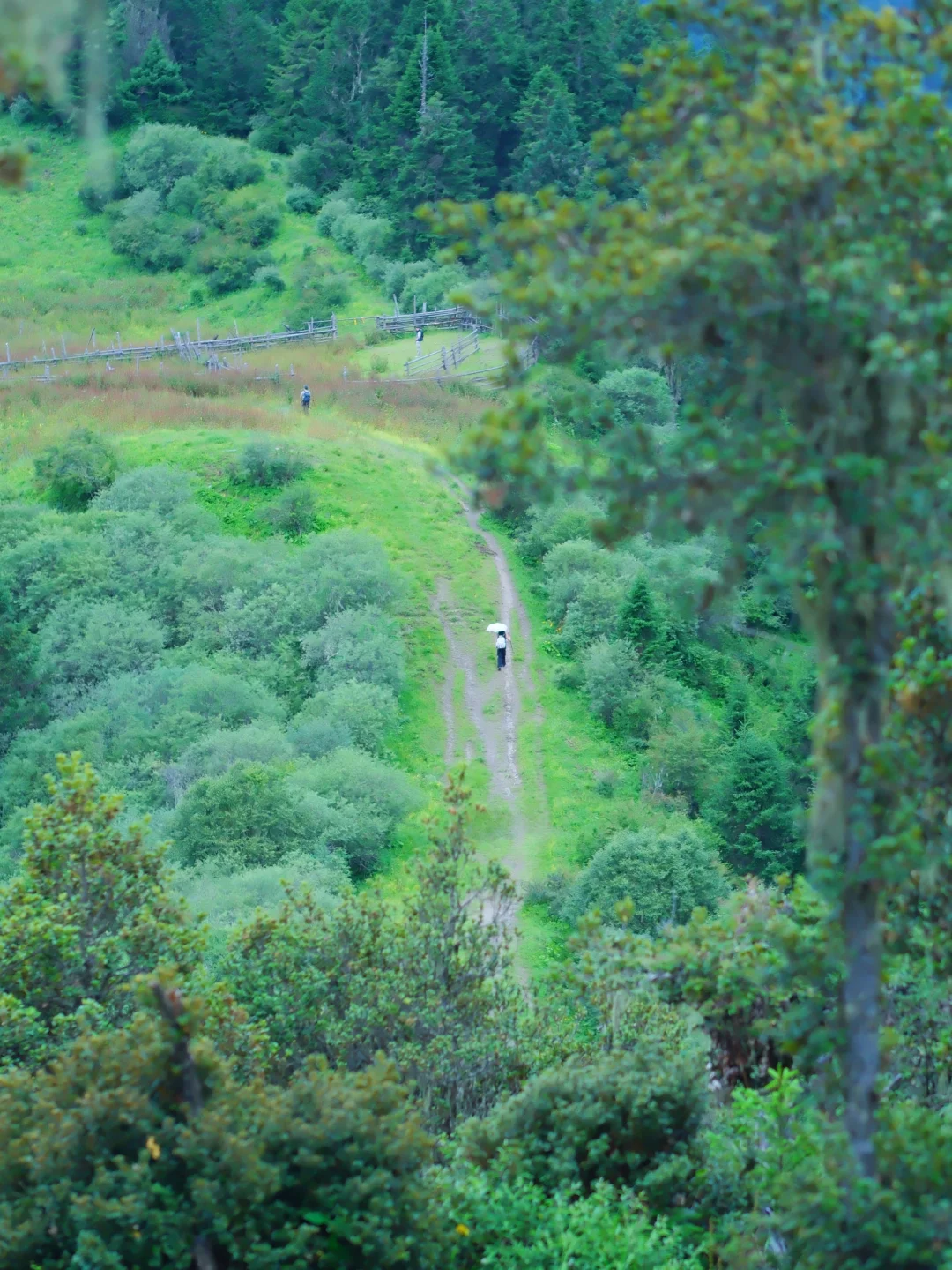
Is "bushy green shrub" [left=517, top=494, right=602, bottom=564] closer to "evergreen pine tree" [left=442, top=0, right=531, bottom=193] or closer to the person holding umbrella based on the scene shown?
the person holding umbrella

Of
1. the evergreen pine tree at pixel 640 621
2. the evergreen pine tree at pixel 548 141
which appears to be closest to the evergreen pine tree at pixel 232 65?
the evergreen pine tree at pixel 548 141

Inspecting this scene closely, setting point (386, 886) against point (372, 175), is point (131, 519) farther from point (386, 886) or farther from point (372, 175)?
point (372, 175)

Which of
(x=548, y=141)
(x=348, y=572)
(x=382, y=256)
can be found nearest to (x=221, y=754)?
(x=348, y=572)

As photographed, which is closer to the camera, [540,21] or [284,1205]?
[284,1205]

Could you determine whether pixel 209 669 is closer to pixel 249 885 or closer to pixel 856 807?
pixel 249 885

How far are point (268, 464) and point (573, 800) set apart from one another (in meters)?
13.7

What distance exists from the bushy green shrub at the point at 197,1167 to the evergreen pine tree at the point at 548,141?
176 ft

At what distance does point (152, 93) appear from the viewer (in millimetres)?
70438

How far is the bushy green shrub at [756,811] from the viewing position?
25.1 metres

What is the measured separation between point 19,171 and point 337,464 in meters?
30.5

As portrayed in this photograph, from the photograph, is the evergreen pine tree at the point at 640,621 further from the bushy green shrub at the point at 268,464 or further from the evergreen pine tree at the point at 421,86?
the evergreen pine tree at the point at 421,86

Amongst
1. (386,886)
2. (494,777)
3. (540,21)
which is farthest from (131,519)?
(540,21)

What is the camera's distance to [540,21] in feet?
222

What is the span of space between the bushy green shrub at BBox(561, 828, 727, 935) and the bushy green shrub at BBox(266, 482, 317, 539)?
47.6ft
